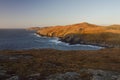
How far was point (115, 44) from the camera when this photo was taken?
338ft

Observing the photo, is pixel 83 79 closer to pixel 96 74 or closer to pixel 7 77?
pixel 96 74

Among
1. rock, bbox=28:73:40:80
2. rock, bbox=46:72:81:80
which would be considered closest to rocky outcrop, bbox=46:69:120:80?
rock, bbox=46:72:81:80

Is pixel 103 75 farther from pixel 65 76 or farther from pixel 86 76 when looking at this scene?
pixel 65 76

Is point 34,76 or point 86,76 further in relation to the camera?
point 86,76

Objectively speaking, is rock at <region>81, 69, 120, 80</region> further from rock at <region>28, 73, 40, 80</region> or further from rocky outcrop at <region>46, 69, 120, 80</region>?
rock at <region>28, 73, 40, 80</region>

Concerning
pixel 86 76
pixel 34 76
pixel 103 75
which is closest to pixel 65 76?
pixel 86 76

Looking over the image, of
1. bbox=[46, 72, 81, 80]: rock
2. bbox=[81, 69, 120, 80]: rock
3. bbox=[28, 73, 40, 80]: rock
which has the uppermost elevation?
bbox=[28, 73, 40, 80]: rock

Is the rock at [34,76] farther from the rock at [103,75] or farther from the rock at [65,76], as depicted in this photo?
the rock at [103,75]

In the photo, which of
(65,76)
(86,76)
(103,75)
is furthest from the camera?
(103,75)

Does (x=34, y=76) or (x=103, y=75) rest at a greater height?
(x=34, y=76)

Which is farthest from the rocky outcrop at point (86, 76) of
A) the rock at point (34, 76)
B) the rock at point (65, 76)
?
the rock at point (34, 76)

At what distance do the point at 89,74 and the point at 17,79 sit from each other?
7.55m

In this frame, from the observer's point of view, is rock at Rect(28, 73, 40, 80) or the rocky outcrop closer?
rock at Rect(28, 73, 40, 80)

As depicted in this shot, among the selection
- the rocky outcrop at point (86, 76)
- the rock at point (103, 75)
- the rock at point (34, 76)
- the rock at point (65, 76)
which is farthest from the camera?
the rock at point (103, 75)
